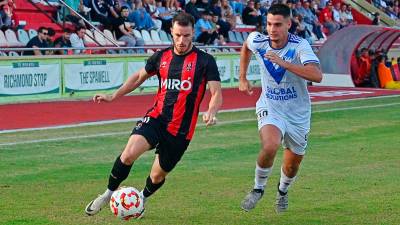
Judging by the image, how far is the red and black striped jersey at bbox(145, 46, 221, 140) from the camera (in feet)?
32.2

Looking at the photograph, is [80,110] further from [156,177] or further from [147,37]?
[156,177]

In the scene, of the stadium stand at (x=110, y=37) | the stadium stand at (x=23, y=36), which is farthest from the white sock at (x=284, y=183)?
the stadium stand at (x=110, y=37)

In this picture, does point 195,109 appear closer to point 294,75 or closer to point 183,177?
point 294,75

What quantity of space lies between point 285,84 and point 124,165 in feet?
6.65

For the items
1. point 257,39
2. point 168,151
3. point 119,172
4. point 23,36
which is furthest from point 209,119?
point 23,36

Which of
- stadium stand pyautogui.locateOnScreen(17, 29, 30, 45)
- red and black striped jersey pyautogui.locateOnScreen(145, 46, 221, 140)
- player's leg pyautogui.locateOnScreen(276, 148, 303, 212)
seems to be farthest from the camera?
stadium stand pyautogui.locateOnScreen(17, 29, 30, 45)

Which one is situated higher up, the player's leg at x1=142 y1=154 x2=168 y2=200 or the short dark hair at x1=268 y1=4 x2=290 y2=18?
the short dark hair at x1=268 y1=4 x2=290 y2=18

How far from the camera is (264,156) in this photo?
33.9ft

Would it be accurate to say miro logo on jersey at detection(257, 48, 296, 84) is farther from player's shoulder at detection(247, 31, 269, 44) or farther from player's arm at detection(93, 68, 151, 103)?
player's arm at detection(93, 68, 151, 103)

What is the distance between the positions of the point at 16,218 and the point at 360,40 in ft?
86.9

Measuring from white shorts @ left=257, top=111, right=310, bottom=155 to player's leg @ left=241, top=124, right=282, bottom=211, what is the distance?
0.07 meters

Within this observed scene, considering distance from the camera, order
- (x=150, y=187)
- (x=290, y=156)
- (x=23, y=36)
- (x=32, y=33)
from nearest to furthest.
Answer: (x=150, y=187) < (x=290, y=156) < (x=23, y=36) < (x=32, y=33)

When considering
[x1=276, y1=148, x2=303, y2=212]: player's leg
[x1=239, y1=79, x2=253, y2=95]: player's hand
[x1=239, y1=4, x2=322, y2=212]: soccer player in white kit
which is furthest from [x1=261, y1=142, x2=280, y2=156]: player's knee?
[x1=239, y1=79, x2=253, y2=95]: player's hand

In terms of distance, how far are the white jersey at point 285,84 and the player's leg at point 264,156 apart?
0.27 metres
